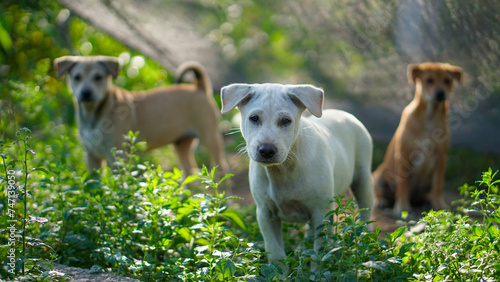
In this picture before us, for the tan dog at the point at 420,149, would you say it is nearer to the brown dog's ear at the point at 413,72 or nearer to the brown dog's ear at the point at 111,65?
the brown dog's ear at the point at 413,72

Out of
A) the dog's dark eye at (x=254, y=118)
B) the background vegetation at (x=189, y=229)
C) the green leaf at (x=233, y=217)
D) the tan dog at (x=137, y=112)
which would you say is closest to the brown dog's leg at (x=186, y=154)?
the tan dog at (x=137, y=112)

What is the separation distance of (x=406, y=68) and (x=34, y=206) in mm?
3991

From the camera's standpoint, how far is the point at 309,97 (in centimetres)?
323

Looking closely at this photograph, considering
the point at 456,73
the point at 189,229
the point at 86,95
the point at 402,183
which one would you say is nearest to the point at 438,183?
the point at 402,183

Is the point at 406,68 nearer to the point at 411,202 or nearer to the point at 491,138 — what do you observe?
the point at 491,138

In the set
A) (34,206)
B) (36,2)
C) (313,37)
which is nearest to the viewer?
(34,206)

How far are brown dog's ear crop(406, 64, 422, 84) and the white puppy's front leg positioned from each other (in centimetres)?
309

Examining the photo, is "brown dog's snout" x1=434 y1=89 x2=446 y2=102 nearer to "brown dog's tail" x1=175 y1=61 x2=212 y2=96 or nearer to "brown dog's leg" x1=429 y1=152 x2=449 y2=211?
"brown dog's leg" x1=429 y1=152 x2=449 y2=211

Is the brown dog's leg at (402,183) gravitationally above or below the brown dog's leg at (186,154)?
below

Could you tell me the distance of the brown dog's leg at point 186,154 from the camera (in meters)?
7.10

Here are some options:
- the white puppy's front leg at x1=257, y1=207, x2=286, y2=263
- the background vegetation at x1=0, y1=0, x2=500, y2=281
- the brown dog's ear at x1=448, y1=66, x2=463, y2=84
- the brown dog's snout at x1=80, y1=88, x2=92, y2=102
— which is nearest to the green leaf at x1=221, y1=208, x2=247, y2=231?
the background vegetation at x1=0, y1=0, x2=500, y2=281

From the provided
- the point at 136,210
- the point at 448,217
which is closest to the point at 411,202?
the point at 448,217

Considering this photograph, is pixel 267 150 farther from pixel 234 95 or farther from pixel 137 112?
pixel 137 112

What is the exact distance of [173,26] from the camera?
6.64m
